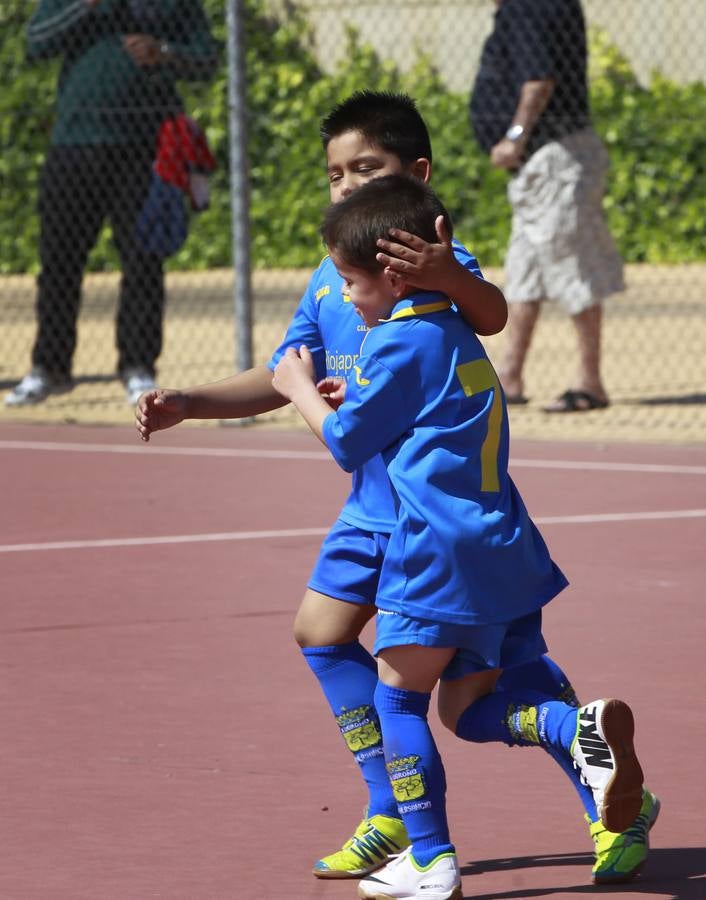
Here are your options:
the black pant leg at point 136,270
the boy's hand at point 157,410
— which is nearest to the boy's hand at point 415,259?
the boy's hand at point 157,410

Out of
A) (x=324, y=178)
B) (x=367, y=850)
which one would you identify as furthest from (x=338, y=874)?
(x=324, y=178)

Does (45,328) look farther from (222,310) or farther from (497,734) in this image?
(497,734)

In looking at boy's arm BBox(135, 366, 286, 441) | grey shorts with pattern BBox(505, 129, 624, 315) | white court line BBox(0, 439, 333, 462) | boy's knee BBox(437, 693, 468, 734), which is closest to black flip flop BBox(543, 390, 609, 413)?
grey shorts with pattern BBox(505, 129, 624, 315)

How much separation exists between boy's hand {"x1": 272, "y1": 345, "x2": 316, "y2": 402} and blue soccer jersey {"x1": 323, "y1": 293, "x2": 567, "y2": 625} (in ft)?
0.37

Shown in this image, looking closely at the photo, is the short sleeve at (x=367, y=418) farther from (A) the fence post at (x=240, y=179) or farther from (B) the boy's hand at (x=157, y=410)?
(A) the fence post at (x=240, y=179)

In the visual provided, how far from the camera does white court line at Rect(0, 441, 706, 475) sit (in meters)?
8.30

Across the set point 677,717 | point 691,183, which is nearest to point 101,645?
point 677,717

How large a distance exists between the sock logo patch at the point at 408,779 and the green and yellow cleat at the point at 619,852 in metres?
0.35

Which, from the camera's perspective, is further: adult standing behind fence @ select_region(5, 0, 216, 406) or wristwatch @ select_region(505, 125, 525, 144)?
adult standing behind fence @ select_region(5, 0, 216, 406)

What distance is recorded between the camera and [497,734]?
3.62m

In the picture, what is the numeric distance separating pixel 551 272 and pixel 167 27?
7.37 ft

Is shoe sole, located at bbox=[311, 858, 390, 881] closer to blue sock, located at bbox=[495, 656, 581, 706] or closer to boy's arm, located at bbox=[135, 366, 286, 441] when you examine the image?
blue sock, located at bbox=[495, 656, 581, 706]

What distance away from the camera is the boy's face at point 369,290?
352 cm

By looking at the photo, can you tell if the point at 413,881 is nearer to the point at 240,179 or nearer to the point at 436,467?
the point at 436,467
